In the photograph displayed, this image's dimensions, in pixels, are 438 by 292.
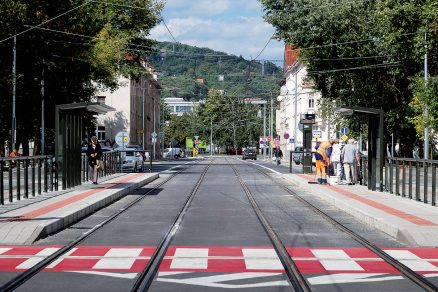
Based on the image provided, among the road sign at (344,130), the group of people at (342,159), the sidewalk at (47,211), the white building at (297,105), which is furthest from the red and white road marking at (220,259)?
the white building at (297,105)

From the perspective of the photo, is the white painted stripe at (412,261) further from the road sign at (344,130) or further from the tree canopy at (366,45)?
the road sign at (344,130)

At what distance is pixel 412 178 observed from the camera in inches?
920

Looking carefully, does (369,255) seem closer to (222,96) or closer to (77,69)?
(77,69)

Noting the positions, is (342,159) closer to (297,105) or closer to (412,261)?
(412,261)

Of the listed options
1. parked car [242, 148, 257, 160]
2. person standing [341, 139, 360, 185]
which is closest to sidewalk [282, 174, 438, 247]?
person standing [341, 139, 360, 185]

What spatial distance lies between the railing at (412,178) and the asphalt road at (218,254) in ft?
7.29

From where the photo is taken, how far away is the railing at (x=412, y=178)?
21.2m

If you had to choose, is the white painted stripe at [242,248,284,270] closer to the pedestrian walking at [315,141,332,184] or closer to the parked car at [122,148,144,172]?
the pedestrian walking at [315,141,332,184]

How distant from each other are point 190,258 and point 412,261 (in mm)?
2910

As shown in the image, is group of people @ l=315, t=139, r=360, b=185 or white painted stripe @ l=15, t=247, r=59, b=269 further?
group of people @ l=315, t=139, r=360, b=185

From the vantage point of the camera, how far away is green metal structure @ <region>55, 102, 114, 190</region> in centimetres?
2708

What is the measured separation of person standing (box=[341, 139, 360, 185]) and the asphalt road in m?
9.01

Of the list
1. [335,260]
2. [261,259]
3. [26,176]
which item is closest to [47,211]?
[26,176]

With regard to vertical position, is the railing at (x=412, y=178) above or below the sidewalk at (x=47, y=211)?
above
